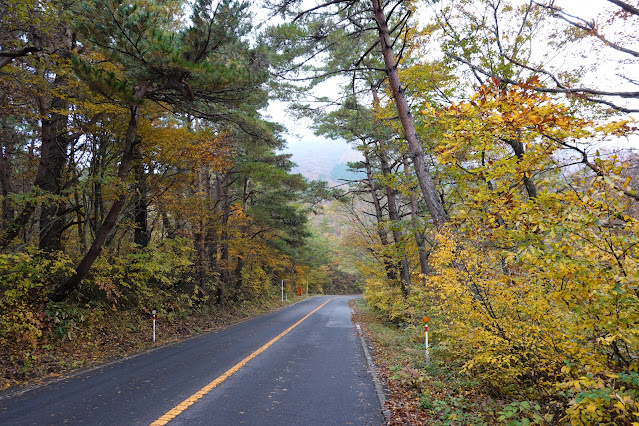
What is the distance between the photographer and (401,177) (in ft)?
31.1

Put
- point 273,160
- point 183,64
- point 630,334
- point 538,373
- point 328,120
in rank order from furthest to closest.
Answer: point 273,160 → point 328,120 → point 183,64 → point 538,373 → point 630,334

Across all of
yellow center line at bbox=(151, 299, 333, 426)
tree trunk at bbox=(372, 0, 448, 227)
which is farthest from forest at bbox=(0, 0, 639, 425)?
yellow center line at bbox=(151, 299, 333, 426)

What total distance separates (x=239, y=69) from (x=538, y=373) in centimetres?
789

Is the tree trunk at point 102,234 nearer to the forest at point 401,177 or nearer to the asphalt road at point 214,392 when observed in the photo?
the forest at point 401,177

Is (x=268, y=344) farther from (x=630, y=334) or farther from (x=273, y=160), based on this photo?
(x=273, y=160)

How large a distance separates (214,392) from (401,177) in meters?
6.83

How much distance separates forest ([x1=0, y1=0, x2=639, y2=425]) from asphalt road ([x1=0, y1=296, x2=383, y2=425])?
1.24 m

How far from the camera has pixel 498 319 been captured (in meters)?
4.84

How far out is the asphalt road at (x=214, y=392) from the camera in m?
4.39

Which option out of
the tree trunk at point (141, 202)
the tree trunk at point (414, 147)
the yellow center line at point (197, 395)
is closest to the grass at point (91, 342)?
the tree trunk at point (141, 202)

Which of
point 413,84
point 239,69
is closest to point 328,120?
point 413,84

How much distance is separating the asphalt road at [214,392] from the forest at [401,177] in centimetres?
124

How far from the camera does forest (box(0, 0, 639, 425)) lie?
10.5ft

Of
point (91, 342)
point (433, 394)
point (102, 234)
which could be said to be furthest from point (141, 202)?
point (433, 394)
